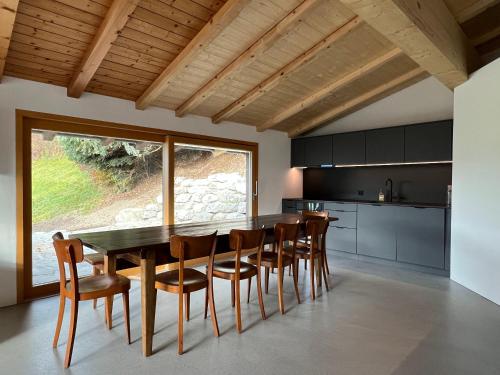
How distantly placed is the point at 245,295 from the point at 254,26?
2716mm

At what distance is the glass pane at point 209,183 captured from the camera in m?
4.66

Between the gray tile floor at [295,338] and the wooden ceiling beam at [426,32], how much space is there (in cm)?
235

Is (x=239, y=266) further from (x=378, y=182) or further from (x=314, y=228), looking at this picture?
(x=378, y=182)

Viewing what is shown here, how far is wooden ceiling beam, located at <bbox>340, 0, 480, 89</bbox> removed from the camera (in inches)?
86.6

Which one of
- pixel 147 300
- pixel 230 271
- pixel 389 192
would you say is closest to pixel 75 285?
pixel 147 300

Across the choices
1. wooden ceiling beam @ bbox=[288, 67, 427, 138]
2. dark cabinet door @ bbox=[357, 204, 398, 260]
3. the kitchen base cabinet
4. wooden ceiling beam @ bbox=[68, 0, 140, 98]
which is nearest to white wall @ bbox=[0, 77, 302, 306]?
wooden ceiling beam @ bbox=[68, 0, 140, 98]

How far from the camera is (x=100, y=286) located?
2289mm

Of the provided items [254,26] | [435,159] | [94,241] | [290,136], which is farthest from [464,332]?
[290,136]

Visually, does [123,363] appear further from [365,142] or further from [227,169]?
[365,142]

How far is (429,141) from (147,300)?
13.7ft

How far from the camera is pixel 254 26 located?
10.1 feet

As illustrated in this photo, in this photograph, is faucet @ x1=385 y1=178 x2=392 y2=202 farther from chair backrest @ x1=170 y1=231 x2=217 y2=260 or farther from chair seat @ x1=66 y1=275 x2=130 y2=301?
chair seat @ x1=66 y1=275 x2=130 y2=301

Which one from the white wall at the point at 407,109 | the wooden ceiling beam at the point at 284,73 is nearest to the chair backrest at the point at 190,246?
the wooden ceiling beam at the point at 284,73

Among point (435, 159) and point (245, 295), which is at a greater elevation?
point (435, 159)
